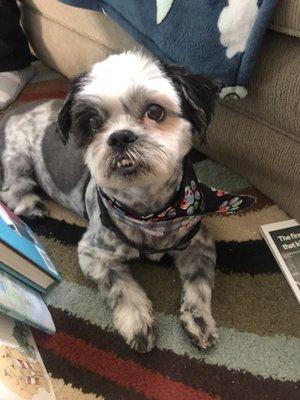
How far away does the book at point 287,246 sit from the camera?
1.34 m

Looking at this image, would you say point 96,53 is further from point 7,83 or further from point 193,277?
point 193,277

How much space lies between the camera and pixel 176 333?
4.21 feet

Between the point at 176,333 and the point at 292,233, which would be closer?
the point at 176,333

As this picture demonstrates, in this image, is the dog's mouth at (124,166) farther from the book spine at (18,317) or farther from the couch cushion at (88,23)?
the couch cushion at (88,23)

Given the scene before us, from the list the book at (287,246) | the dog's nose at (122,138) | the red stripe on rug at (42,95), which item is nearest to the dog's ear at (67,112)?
the dog's nose at (122,138)

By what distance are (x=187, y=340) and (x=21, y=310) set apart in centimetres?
44

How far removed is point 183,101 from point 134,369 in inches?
27.0

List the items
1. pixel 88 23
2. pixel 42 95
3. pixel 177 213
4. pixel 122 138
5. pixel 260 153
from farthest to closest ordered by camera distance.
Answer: pixel 42 95
pixel 88 23
pixel 260 153
pixel 177 213
pixel 122 138

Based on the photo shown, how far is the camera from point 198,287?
4.27 feet

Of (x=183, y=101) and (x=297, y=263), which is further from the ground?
(x=183, y=101)

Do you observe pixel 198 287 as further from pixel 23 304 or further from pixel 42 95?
pixel 42 95

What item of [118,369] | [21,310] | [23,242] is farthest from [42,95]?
[118,369]

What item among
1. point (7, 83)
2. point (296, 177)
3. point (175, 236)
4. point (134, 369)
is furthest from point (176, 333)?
point (7, 83)

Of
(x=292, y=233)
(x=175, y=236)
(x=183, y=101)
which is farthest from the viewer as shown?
(x=292, y=233)
